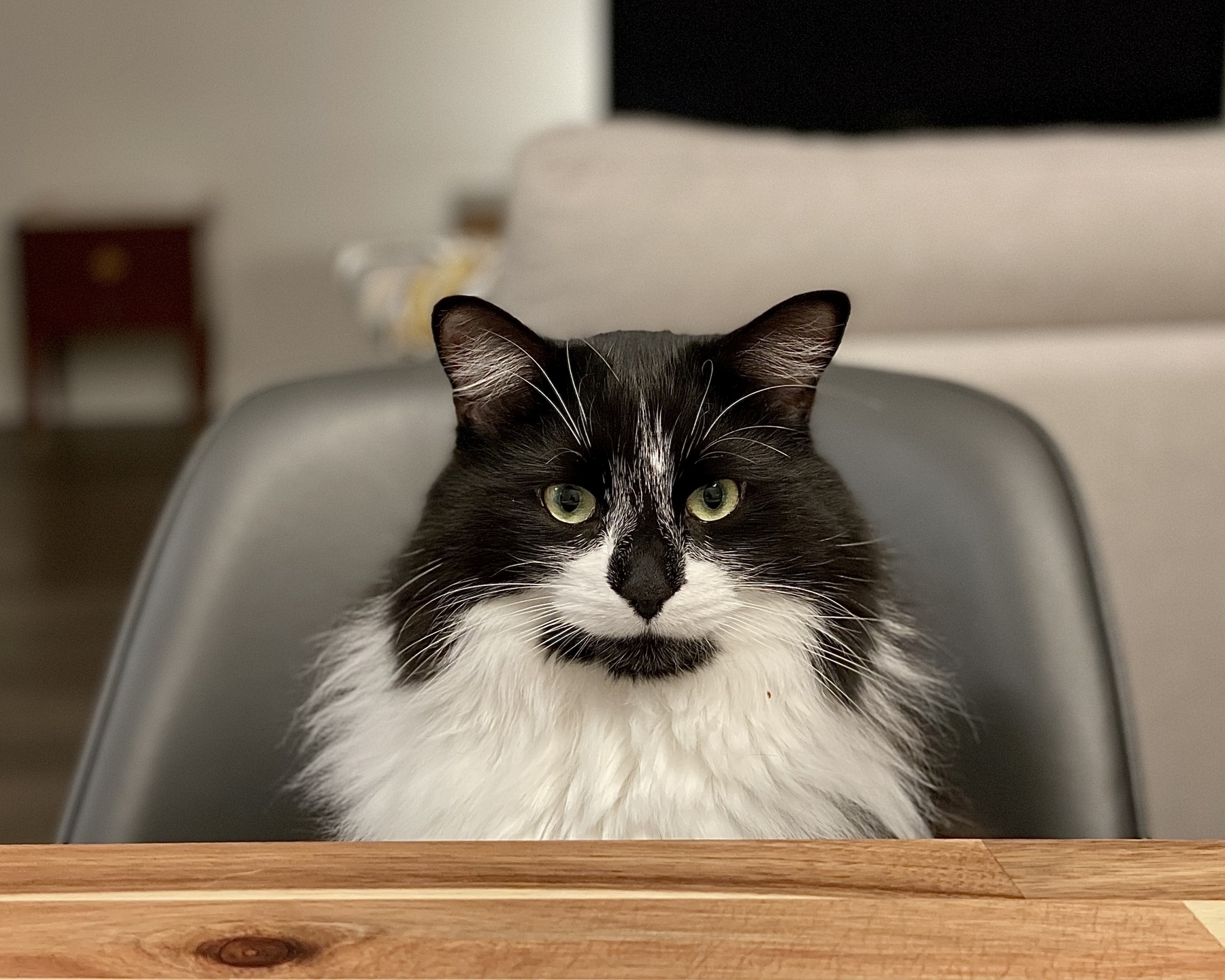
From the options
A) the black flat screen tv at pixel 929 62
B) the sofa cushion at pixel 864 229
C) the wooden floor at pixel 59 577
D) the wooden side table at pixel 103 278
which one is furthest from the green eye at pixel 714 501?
the wooden side table at pixel 103 278

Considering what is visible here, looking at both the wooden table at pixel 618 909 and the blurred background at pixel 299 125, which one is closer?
the wooden table at pixel 618 909

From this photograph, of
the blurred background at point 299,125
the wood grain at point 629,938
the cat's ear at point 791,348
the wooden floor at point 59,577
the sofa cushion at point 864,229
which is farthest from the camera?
the blurred background at point 299,125

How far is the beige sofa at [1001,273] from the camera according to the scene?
38.8 inches

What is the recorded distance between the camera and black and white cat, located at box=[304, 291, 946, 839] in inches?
20.8

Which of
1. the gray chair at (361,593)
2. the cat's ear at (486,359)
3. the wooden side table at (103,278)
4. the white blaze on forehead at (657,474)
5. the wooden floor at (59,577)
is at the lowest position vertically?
the wooden floor at (59,577)

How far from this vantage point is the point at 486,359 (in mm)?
531

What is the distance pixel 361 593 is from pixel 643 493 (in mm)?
282

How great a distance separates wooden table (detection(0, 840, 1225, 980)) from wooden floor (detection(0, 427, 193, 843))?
155cm

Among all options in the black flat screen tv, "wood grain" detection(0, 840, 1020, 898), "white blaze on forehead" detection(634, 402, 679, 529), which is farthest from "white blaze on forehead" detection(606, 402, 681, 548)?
the black flat screen tv

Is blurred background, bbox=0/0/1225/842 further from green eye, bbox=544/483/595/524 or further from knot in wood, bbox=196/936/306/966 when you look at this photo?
knot in wood, bbox=196/936/306/966

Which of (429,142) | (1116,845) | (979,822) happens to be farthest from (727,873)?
(429,142)

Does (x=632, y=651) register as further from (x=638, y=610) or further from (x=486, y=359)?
(x=486, y=359)

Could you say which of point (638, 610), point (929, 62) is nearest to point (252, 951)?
point (638, 610)

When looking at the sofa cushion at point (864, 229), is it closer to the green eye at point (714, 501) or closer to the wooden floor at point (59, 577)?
the green eye at point (714, 501)
